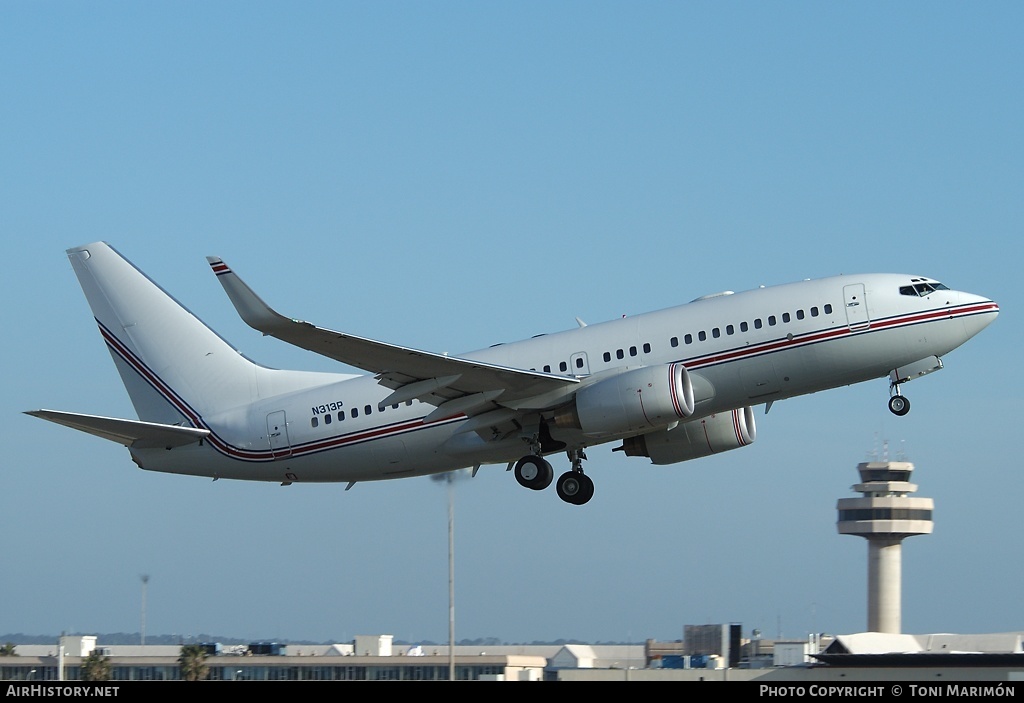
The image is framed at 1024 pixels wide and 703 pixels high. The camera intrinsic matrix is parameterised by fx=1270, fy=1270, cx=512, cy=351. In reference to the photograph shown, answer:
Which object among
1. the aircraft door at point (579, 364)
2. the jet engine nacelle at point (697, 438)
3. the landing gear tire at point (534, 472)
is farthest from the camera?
the jet engine nacelle at point (697, 438)

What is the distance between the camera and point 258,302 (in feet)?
104

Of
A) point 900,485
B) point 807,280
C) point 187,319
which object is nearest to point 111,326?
point 187,319

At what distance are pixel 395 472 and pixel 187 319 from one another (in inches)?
415

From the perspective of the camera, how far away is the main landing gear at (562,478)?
39.0 metres

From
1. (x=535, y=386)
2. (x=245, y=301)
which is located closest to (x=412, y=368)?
(x=535, y=386)

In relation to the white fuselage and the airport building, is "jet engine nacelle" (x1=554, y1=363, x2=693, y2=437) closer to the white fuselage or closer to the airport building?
the white fuselage

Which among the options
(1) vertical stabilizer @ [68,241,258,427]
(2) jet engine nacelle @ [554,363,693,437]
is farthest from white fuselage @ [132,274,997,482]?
(1) vertical stabilizer @ [68,241,258,427]

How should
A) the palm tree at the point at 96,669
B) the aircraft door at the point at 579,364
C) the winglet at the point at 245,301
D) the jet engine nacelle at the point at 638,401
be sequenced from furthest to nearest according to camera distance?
the palm tree at the point at 96,669 → the aircraft door at the point at 579,364 → the jet engine nacelle at the point at 638,401 → the winglet at the point at 245,301

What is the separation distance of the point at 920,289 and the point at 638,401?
29.1 feet

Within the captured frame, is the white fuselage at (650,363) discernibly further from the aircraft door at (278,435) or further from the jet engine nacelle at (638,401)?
the jet engine nacelle at (638,401)

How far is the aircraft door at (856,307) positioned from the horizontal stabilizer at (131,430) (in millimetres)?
20375

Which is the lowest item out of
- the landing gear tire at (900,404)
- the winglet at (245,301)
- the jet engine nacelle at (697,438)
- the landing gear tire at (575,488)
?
the landing gear tire at (575,488)

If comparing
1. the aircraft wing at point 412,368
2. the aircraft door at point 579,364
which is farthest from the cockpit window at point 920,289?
the aircraft wing at point 412,368

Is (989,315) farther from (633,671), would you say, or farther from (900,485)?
(900,485)
